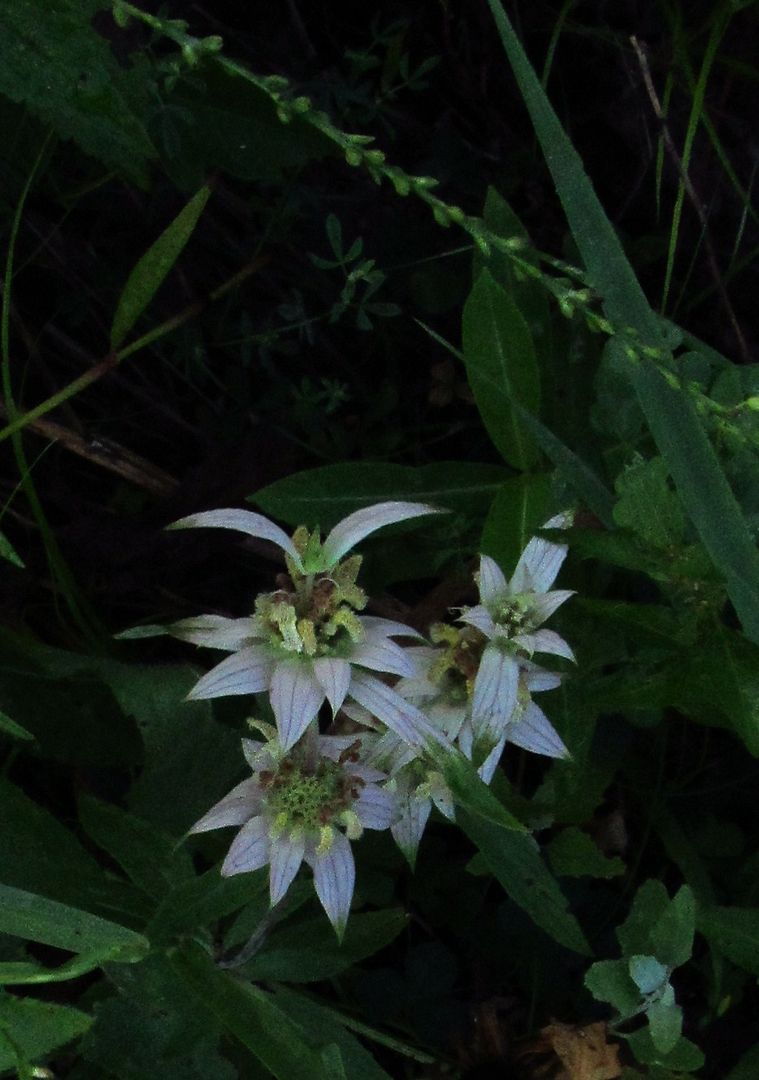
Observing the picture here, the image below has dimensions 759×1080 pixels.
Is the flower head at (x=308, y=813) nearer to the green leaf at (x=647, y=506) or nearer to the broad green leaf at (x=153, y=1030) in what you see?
the broad green leaf at (x=153, y=1030)

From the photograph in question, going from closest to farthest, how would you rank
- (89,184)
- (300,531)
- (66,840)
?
1. (300,531)
2. (66,840)
3. (89,184)

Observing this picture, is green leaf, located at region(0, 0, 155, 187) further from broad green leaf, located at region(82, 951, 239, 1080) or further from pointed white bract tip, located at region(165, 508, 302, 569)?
broad green leaf, located at region(82, 951, 239, 1080)

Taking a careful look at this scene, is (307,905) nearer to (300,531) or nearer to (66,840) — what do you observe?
(66,840)

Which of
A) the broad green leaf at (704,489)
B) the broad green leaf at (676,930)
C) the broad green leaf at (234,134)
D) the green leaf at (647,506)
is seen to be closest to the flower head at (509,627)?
the green leaf at (647,506)

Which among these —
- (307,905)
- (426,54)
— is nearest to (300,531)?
(307,905)

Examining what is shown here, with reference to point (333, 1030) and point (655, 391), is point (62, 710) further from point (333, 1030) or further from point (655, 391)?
point (655, 391)

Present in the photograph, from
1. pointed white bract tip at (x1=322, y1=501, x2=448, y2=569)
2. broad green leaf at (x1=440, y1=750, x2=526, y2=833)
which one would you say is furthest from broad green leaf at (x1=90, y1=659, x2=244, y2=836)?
broad green leaf at (x1=440, y1=750, x2=526, y2=833)

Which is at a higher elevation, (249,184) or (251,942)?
(249,184)
